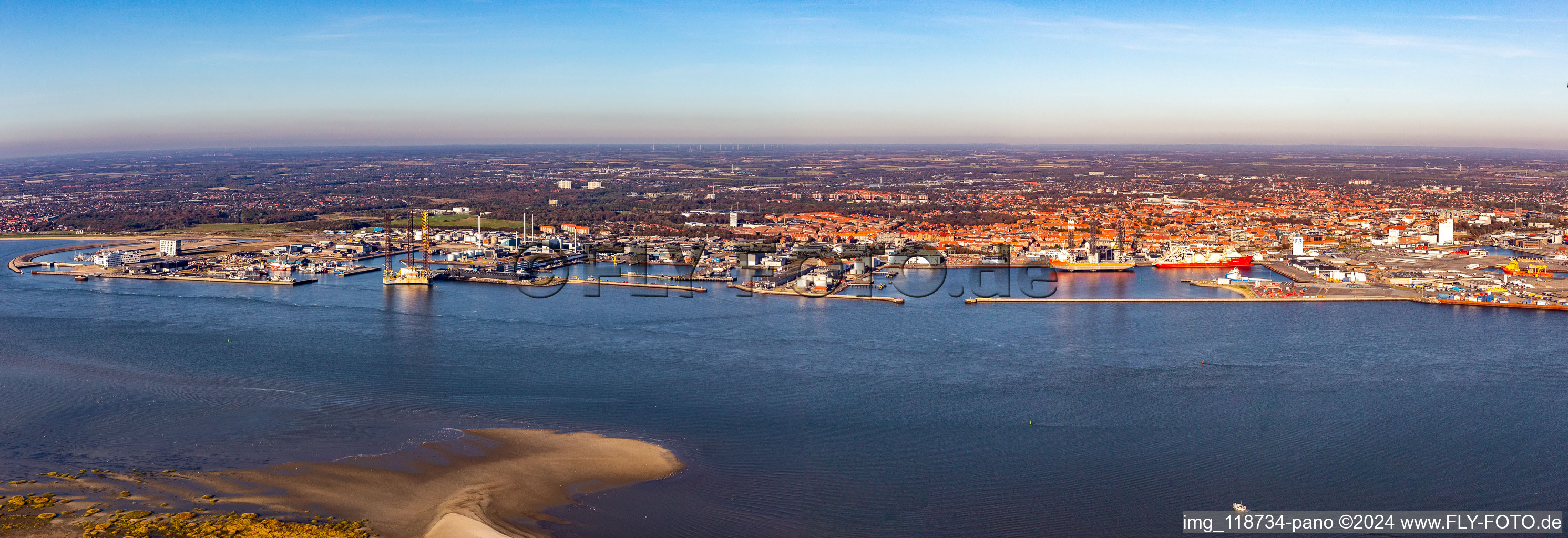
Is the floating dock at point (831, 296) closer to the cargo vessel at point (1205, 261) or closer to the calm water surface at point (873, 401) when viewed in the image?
the calm water surface at point (873, 401)

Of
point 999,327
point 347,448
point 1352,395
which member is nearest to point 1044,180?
point 999,327

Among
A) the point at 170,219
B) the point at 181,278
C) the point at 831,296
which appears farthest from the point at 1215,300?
the point at 170,219

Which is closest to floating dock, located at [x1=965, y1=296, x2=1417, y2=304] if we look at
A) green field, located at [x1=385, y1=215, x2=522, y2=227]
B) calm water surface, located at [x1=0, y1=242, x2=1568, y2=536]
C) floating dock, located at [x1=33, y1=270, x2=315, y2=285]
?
calm water surface, located at [x1=0, y1=242, x2=1568, y2=536]

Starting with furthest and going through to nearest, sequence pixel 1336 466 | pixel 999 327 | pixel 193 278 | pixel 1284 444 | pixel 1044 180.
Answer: pixel 1044 180
pixel 193 278
pixel 999 327
pixel 1284 444
pixel 1336 466

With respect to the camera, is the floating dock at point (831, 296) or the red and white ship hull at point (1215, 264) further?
the red and white ship hull at point (1215, 264)

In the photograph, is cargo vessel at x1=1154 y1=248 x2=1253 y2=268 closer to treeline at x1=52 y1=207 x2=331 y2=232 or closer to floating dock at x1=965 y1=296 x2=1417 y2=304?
floating dock at x1=965 y1=296 x2=1417 y2=304

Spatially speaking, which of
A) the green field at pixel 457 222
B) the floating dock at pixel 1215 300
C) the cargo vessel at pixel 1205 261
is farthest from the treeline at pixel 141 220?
the cargo vessel at pixel 1205 261

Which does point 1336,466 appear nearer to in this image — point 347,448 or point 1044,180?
point 347,448
